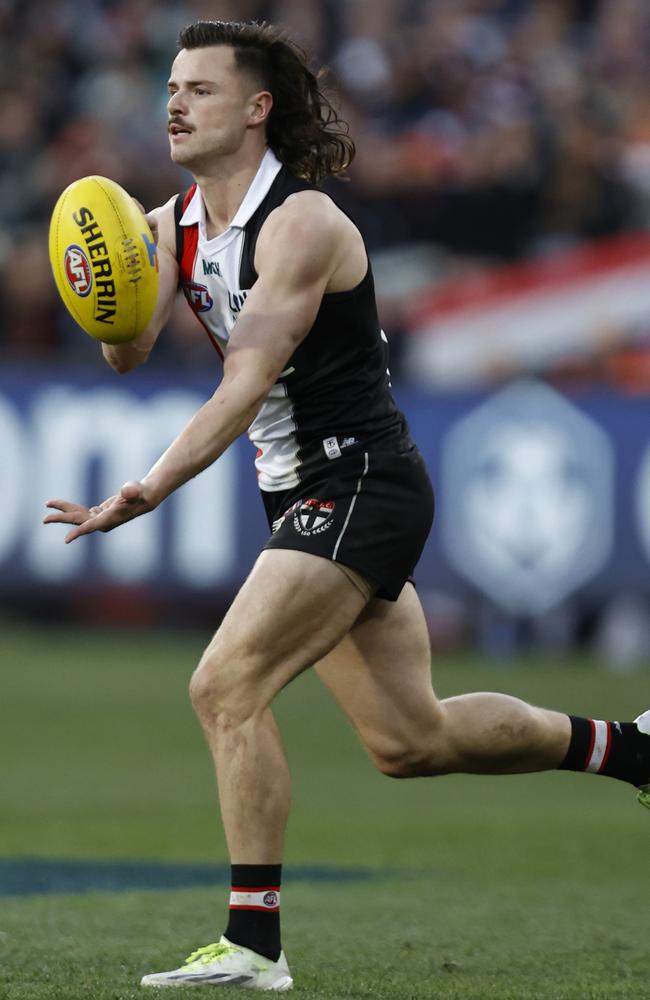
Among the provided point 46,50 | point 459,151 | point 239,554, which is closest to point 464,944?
point 239,554

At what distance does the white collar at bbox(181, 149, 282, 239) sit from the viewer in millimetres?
5406

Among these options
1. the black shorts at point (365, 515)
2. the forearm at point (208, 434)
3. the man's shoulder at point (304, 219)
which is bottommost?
the black shorts at point (365, 515)

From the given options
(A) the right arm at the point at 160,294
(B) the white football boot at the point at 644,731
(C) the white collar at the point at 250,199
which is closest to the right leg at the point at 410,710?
(B) the white football boot at the point at 644,731

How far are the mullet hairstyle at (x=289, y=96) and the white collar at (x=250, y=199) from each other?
0.08 metres

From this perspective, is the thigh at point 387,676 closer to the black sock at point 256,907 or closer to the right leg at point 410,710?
the right leg at point 410,710

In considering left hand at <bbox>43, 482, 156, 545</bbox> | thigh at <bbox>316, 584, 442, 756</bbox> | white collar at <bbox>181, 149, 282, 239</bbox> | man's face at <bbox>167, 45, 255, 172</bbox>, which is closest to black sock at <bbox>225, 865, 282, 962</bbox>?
thigh at <bbox>316, 584, 442, 756</bbox>

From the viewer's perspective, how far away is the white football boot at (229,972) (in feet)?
15.9

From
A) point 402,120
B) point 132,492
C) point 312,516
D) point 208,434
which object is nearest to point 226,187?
point 208,434

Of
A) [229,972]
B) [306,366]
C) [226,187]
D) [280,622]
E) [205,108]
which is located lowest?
[229,972]

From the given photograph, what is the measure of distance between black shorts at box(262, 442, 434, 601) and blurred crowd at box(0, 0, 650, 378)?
29.7 ft

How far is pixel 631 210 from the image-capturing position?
1492 centimetres

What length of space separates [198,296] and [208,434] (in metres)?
0.76

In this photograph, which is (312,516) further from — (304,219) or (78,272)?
(78,272)

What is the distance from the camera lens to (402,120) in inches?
624
